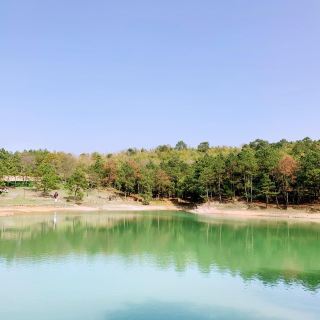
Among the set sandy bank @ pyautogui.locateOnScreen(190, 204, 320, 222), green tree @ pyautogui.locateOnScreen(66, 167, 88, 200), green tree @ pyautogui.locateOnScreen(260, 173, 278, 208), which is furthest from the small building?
Result: green tree @ pyautogui.locateOnScreen(260, 173, 278, 208)

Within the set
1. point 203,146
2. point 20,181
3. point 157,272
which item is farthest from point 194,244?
point 203,146

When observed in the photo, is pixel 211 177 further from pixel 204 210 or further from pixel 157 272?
pixel 157 272

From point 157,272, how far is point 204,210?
1519 inches

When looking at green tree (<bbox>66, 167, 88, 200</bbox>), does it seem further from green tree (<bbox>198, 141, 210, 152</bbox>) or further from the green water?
green tree (<bbox>198, 141, 210, 152</bbox>)

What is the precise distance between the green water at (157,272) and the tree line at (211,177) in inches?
589

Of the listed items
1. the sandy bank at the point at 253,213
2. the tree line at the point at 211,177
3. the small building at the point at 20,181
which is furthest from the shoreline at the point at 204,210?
the small building at the point at 20,181

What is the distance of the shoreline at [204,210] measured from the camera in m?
52.9

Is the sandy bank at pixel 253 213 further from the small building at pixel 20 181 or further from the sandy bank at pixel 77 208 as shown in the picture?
the small building at pixel 20 181

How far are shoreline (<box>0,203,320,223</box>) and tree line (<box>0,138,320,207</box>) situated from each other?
275 cm

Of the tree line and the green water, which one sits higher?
the tree line

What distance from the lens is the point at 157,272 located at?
23.6 m

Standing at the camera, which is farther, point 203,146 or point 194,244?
point 203,146

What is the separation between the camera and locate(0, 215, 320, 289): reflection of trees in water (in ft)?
85.0

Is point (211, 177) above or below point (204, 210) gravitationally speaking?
above
